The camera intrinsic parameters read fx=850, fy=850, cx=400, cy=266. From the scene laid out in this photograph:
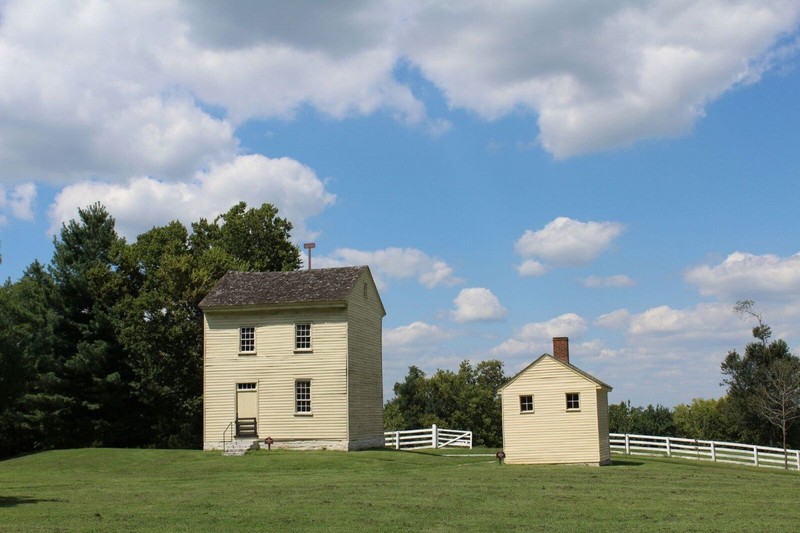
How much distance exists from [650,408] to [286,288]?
53643 mm

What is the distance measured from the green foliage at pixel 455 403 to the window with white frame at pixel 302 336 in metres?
44.0

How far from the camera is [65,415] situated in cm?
4856

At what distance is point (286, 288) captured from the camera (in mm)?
40906

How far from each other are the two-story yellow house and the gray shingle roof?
59mm

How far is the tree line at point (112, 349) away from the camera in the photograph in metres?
48.0

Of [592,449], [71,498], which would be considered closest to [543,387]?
[592,449]

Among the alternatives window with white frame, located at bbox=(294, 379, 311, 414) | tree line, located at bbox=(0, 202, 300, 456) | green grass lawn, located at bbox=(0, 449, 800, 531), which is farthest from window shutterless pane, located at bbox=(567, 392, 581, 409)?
tree line, located at bbox=(0, 202, 300, 456)

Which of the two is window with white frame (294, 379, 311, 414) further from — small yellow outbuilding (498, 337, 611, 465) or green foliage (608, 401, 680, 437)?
green foliage (608, 401, 680, 437)

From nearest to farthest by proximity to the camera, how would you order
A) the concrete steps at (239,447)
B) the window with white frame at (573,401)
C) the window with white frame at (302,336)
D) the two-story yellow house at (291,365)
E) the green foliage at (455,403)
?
the window with white frame at (573,401) → the concrete steps at (239,447) → the two-story yellow house at (291,365) → the window with white frame at (302,336) → the green foliage at (455,403)

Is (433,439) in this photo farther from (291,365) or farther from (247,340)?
(247,340)

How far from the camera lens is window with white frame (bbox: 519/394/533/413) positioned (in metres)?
33.6

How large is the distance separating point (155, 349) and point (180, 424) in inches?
228

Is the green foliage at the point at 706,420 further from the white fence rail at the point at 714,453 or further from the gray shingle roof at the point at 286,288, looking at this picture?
the gray shingle roof at the point at 286,288

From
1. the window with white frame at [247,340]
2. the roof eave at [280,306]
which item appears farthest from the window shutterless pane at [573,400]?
the window with white frame at [247,340]
